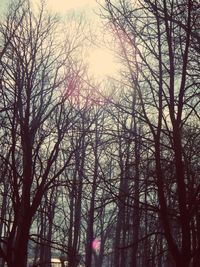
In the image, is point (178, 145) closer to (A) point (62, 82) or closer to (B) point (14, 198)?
(B) point (14, 198)

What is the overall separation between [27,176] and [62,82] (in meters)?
2.63

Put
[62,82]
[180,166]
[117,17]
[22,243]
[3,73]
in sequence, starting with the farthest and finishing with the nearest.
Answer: [62,82], [3,73], [22,243], [117,17], [180,166]

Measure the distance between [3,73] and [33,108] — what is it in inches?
37.2

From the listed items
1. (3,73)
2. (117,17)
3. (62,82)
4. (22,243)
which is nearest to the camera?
(117,17)

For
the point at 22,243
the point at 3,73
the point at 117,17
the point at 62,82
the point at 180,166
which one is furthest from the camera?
the point at 62,82

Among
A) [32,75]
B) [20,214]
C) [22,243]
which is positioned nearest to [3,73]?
[32,75]

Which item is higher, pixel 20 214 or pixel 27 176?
pixel 27 176

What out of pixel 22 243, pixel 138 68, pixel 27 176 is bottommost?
pixel 22 243

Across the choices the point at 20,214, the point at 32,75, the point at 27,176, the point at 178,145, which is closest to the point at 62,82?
the point at 32,75

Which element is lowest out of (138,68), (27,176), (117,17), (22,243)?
(22,243)

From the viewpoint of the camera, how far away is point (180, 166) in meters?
4.71

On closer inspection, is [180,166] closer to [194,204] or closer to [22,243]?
[194,204]

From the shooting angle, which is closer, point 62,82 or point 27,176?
point 27,176

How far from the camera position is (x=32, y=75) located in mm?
8570
